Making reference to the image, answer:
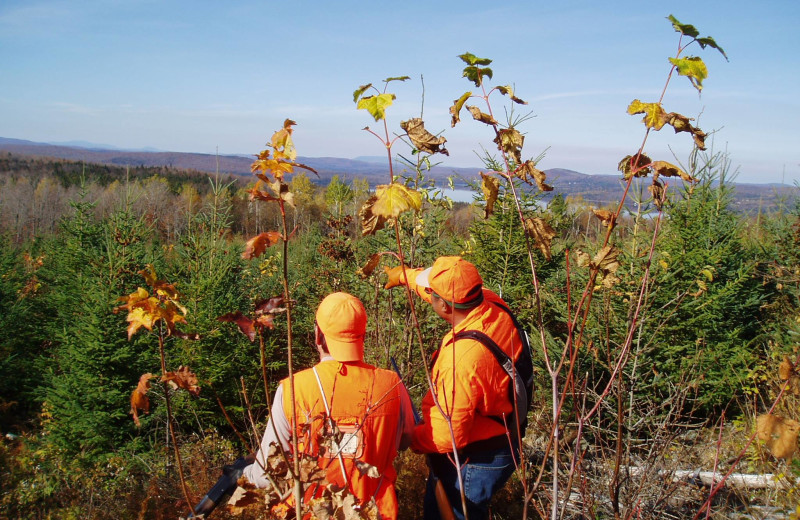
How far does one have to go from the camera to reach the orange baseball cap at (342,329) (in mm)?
2289

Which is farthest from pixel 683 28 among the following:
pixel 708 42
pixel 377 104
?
pixel 377 104

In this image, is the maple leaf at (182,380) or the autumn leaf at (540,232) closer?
the autumn leaf at (540,232)

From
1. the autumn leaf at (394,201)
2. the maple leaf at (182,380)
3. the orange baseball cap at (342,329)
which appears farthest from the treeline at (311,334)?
the autumn leaf at (394,201)

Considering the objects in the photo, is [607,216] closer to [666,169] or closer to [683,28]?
[666,169]

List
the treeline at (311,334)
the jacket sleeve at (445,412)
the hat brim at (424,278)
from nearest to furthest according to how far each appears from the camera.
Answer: the jacket sleeve at (445,412), the hat brim at (424,278), the treeline at (311,334)

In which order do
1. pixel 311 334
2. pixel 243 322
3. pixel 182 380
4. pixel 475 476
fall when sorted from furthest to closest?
pixel 311 334
pixel 475 476
pixel 182 380
pixel 243 322

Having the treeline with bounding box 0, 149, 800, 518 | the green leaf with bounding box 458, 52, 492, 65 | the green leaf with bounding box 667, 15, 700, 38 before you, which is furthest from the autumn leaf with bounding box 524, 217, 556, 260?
the treeline with bounding box 0, 149, 800, 518

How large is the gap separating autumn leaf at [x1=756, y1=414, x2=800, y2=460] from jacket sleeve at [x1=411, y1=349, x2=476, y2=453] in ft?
4.29

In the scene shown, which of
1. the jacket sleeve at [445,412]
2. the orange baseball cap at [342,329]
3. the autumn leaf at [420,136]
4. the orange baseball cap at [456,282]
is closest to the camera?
the autumn leaf at [420,136]

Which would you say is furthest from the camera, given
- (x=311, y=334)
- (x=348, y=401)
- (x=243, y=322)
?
(x=311, y=334)

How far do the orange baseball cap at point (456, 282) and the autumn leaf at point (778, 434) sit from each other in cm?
147

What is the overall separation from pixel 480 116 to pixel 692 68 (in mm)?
526

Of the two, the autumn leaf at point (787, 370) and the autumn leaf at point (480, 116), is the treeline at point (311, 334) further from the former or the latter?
the autumn leaf at point (787, 370)

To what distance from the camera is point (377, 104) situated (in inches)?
45.1
